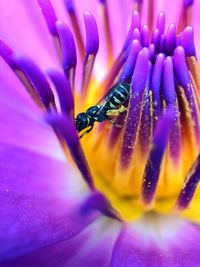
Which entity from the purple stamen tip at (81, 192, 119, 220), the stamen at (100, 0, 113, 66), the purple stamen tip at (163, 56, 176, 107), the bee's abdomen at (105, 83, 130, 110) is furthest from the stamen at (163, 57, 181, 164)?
the stamen at (100, 0, 113, 66)

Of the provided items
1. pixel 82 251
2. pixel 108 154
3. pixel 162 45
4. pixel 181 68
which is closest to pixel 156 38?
pixel 162 45

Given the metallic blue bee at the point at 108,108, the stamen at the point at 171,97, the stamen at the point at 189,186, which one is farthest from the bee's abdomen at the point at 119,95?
the stamen at the point at 189,186

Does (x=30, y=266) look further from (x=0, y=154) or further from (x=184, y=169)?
(x=184, y=169)

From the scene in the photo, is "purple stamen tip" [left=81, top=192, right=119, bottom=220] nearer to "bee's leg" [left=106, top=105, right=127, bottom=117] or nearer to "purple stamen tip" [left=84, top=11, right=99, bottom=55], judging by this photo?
"bee's leg" [left=106, top=105, right=127, bottom=117]

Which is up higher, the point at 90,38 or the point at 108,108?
the point at 90,38

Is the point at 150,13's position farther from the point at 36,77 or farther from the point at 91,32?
the point at 36,77

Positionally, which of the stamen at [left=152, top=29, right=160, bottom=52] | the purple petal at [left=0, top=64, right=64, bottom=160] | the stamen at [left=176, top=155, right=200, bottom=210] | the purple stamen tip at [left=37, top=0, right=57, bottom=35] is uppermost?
the purple stamen tip at [left=37, top=0, right=57, bottom=35]

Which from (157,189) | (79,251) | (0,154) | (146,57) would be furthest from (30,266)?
(146,57)
